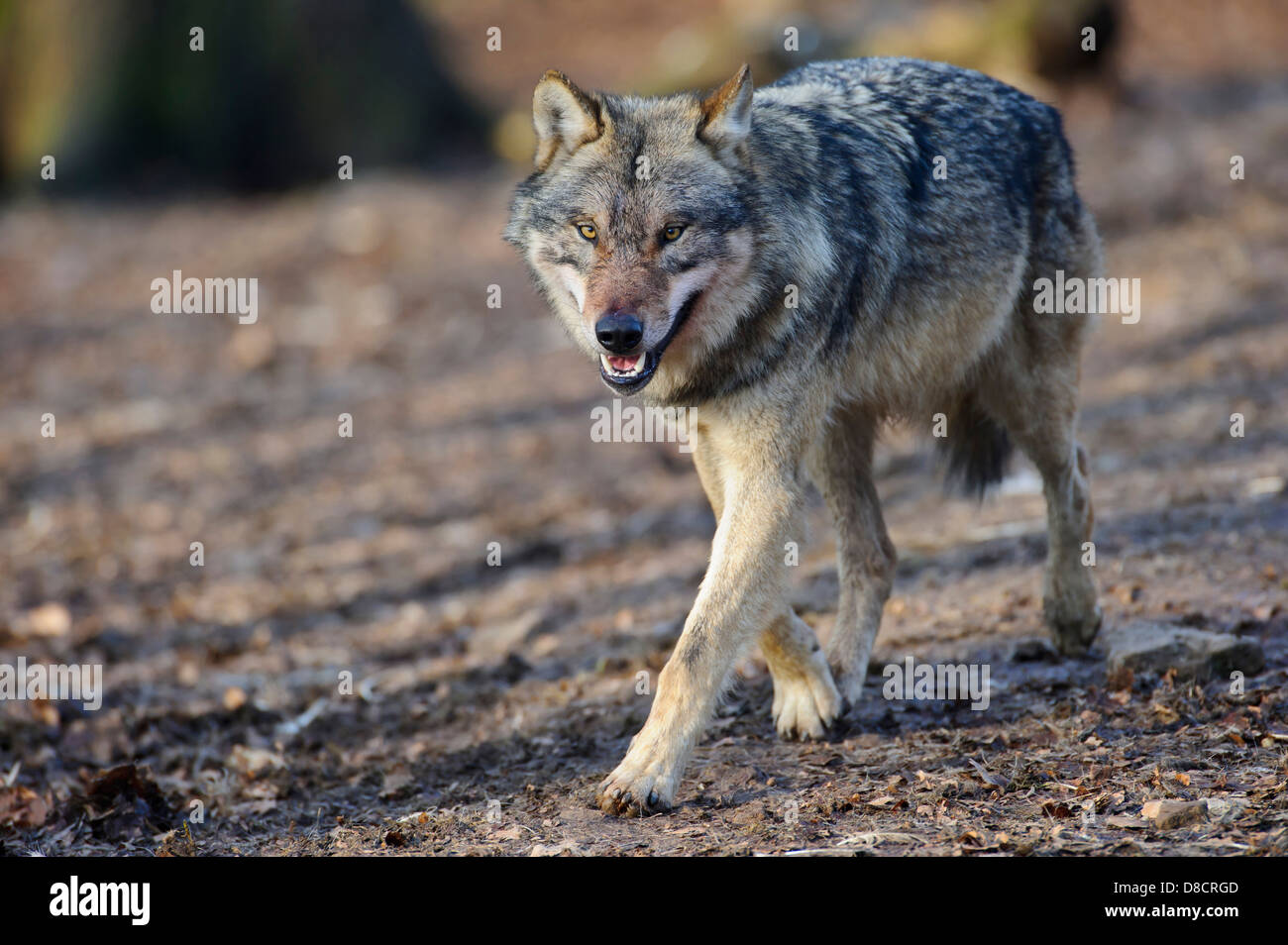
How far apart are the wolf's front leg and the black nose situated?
66 centimetres

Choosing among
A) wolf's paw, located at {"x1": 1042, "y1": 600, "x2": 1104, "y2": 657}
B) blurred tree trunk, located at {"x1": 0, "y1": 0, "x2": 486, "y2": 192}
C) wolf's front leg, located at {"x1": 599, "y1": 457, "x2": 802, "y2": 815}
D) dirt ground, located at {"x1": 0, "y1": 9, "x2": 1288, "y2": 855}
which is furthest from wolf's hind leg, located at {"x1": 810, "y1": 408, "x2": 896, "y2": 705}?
blurred tree trunk, located at {"x1": 0, "y1": 0, "x2": 486, "y2": 192}

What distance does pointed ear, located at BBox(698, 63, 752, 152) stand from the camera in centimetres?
440

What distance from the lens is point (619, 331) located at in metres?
4.06

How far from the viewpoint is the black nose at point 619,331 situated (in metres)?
4.06

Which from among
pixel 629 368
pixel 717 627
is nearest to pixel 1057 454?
pixel 717 627

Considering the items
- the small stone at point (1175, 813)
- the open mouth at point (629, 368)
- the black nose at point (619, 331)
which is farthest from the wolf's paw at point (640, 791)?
the small stone at point (1175, 813)

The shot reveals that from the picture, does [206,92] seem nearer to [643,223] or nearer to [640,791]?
[643,223]

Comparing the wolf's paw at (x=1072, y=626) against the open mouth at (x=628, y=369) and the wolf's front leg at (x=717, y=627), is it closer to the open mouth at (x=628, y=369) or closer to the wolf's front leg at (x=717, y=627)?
the wolf's front leg at (x=717, y=627)

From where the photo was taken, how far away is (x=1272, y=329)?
29.6ft

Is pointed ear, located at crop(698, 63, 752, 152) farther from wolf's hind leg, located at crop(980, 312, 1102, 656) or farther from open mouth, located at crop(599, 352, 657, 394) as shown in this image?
wolf's hind leg, located at crop(980, 312, 1102, 656)
